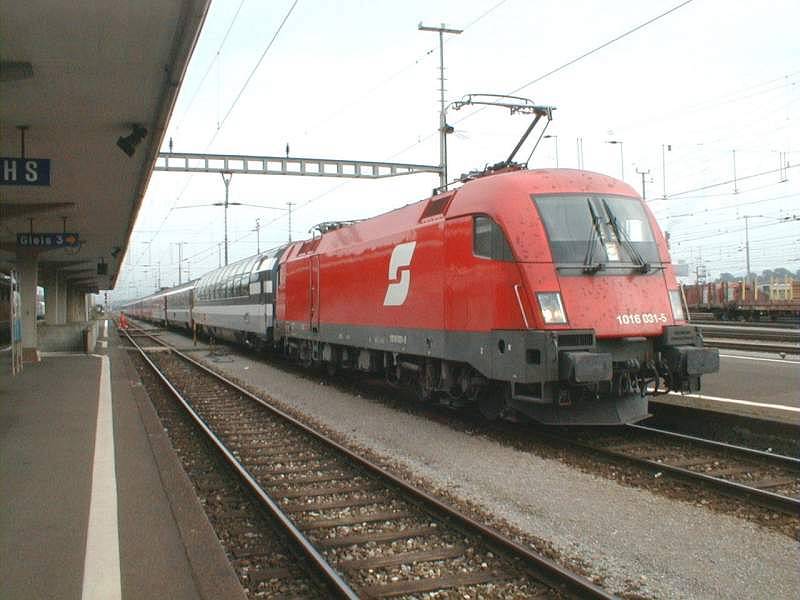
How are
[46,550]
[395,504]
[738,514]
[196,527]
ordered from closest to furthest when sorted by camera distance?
[46,550]
[196,527]
[738,514]
[395,504]

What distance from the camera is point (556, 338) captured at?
750 cm

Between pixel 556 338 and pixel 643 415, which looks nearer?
pixel 556 338

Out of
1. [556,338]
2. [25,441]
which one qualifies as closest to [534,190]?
[556,338]

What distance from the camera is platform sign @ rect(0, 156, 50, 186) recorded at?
944 cm

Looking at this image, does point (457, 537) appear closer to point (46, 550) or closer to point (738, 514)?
point (738, 514)

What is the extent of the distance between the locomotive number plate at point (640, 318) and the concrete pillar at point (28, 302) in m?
17.9

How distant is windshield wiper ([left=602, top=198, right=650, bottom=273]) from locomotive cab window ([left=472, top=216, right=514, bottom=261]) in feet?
4.58

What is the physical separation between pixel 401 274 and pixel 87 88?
16.2ft

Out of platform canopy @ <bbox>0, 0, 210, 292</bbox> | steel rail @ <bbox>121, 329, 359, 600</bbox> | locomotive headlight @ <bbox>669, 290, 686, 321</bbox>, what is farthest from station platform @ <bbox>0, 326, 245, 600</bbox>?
locomotive headlight @ <bbox>669, 290, 686, 321</bbox>

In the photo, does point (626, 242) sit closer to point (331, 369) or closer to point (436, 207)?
point (436, 207)

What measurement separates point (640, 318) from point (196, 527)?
Answer: 5391 mm

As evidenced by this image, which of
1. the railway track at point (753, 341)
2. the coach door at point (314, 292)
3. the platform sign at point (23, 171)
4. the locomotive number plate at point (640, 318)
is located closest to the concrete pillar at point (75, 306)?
the coach door at point (314, 292)

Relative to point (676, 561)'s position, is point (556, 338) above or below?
above

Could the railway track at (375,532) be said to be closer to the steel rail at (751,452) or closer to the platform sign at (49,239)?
the steel rail at (751,452)
